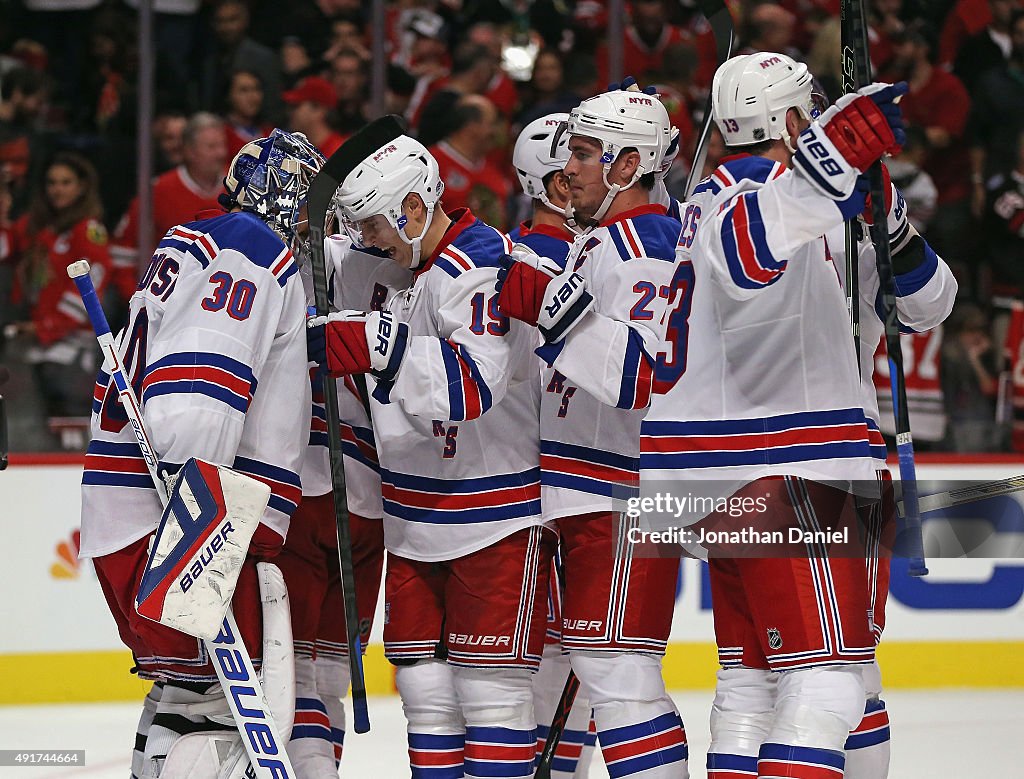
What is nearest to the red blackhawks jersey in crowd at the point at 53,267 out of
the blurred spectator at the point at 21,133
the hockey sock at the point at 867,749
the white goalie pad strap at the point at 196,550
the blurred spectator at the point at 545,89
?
the blurred spectator at the point at 21,133

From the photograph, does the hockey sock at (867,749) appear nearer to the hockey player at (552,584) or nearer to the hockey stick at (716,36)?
the hockey player at (552,584)

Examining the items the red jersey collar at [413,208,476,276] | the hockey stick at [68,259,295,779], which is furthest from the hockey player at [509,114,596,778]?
the hockey stick at [68,259,295,779]

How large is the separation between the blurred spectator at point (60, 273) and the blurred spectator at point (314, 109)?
0.80 metres

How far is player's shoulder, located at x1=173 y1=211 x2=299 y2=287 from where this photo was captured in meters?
2.54

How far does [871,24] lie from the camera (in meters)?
6.12

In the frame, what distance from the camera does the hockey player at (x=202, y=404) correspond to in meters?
2.44

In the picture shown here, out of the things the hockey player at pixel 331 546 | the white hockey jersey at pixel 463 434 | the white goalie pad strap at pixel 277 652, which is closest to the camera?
the white goalie pad strap at pixel 277 652

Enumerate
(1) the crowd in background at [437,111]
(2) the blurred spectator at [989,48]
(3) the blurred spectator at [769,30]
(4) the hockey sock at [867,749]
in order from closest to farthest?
(4) the hockey sock at [867,749] < (1) the crowd in background at [437,111] < (2) the blurred spectator at [989,48] < (3) the blurred spectator at [769,30]

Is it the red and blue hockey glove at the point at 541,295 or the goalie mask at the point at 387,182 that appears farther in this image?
the goalie mask at the point at 387,182

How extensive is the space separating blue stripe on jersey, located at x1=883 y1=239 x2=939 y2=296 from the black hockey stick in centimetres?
20

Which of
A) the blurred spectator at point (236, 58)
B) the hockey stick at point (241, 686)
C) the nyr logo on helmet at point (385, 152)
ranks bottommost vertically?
the hockey stick at point (241, 686)

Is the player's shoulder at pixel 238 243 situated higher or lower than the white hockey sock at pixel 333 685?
higher

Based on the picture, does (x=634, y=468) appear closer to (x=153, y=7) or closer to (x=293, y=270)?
(x=293, y=270)

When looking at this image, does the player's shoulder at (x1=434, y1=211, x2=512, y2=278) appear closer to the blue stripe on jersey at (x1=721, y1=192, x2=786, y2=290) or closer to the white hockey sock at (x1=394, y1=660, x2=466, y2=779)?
the blue stripe on jersey at (x1=721, y1=192, x2=786, y2=290)
